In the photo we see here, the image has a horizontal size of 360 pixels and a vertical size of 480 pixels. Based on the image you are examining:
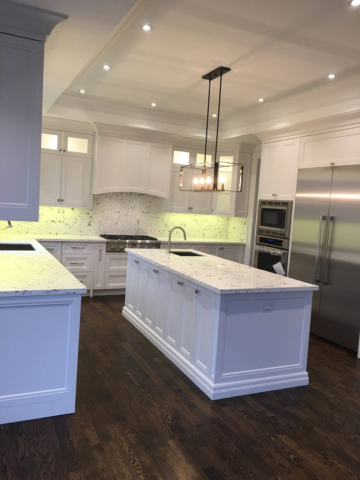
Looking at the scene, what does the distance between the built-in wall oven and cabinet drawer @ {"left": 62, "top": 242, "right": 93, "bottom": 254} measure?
2.41 metres

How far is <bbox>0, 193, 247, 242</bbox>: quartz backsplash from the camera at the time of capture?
6172 millimetres

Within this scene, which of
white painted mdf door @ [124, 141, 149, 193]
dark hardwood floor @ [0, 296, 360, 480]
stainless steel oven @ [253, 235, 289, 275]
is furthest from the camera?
white painted mdf door @ [124, 141, 149, 193]

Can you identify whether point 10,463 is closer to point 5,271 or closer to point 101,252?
point 5,271

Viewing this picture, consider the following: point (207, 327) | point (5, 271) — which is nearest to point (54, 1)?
point (5, 271)

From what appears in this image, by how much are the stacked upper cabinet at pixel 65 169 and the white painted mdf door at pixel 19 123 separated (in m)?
3.07

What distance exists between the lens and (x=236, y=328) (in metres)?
3.09

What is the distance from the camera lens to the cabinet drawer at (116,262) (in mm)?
5980

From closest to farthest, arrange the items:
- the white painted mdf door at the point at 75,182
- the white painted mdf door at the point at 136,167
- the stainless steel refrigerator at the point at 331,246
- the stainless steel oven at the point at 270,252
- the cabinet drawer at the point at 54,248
Answer: the stainless steel refrigerator at the point at 331,246 → the stainless steel oven at the point at 270,252 → the cabinet drawer at the point at 54,248 → the white painted mdf door at the point at 75,182 → the white painted mdf door at the point at 136,167

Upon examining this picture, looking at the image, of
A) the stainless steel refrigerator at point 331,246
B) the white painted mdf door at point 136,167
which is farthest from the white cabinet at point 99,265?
the stainless steel refrigerator at point 331,246

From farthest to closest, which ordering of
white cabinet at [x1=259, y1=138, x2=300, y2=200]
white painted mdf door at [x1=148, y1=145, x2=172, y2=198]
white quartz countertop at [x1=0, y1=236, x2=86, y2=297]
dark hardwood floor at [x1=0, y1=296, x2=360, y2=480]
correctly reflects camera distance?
white painted mdf door at [x1=148, y1=145, x2=172, y2=198]
white cabinet at [x1=259, y1=138, x2=300, y2=200]
white quartz countertop at [x1=0, y1=236, x2=86, y2=297]
dark hardwood floor at [x1=0, y1=296, x2=360, y2=480]

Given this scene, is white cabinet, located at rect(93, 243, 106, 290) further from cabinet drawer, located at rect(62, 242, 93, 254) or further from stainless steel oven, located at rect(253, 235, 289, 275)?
stainless steel oven, located at rect(253, 235, 289, 275)

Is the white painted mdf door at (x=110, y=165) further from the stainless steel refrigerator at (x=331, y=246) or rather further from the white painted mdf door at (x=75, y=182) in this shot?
the stainless steel refrigerator at (x=331, y=246)

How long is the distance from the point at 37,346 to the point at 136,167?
4.03 m

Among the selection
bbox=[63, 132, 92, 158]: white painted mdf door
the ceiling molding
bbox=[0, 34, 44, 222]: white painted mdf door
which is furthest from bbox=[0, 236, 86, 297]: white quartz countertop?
the ceiling molding
